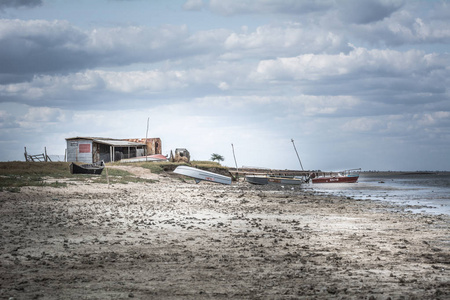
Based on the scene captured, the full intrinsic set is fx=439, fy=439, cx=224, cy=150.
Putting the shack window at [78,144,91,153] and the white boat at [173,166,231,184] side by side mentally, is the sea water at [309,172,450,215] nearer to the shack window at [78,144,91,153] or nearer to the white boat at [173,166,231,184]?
the white boat at [173,166,231,184]

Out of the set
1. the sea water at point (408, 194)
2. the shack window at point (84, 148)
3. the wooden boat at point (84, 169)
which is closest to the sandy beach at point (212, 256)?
the sea water at point (408, 194)

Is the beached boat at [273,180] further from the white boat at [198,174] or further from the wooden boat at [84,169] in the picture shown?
the wooden boat at [84,169]

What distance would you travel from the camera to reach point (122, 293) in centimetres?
750

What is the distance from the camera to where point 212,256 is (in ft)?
34.9

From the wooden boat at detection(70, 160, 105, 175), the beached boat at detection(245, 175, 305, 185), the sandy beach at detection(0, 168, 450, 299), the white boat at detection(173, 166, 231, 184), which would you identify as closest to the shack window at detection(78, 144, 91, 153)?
the wooden boat at detection(70, 160, 105, 175)

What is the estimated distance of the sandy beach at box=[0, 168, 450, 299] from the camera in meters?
7.80

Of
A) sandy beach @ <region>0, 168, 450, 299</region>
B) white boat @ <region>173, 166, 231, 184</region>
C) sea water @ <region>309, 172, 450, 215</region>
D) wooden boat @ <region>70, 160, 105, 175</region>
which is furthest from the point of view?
white boat @ <region>173, 166, 231, 184</region>

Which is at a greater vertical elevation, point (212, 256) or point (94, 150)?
point (94, 150)

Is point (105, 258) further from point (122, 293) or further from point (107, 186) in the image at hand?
point (107, 186)

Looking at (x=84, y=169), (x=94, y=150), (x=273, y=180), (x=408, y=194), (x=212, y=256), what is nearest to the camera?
(x=212, y=256)

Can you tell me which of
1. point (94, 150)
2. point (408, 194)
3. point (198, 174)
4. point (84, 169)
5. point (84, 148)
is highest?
point (84, 148)

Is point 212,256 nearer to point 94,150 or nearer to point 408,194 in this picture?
point 408,194

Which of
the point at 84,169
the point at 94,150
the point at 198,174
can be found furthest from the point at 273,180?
the point at 84,169

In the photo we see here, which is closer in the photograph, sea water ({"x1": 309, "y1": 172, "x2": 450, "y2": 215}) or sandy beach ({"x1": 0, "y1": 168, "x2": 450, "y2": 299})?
sandy beach ({"x1": 0, "y1": 168, "x2": 450, "y2": 299})
